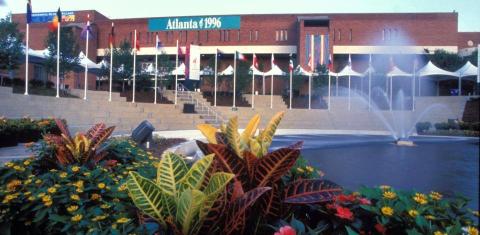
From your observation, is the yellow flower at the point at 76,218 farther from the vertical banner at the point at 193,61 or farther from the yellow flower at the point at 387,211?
the vertical banner at the point at 193,61

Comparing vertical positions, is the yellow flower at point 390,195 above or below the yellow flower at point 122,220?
above

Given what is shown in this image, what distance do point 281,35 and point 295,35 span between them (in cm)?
202

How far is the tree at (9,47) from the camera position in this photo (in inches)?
1011

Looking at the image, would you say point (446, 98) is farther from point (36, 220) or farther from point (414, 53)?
point (36, 220)

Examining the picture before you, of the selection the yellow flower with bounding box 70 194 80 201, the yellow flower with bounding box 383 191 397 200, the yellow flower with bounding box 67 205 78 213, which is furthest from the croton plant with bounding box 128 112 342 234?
the yellow flower with bounding box 70 194 80 201


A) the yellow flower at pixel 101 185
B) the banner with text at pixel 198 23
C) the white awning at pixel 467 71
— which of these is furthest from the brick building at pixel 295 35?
the yellow flower at pixel 101 185

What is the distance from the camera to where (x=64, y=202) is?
3314 mm

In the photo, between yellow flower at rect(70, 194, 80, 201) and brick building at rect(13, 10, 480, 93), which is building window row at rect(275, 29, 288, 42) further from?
yellow flower at rect(70, 194, 80, 201)

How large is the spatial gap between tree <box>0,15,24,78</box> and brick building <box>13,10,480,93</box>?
19.9 meters

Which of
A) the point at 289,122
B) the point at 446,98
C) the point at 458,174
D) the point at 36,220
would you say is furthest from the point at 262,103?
the point at 36,220

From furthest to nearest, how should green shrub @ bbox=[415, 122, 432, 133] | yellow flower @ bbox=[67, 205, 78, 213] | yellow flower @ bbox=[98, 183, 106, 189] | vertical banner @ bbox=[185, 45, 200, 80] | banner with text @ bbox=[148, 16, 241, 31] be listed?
banner with text @ bbox=[148, 16, 241, 31]
vertical banner @ bbox=[185, 45, 200, 80]
green shrub @ bbox=[415, 122, 432, 133]
yellow flower @ bbox=[98, 183, 106, 189]
yellow flower @ bbox=[67, 205, 78, 213]

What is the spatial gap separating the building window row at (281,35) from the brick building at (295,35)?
54 millimetres

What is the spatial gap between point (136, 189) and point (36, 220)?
1531 millimetres

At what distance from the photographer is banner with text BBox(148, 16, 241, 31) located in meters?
56.7
